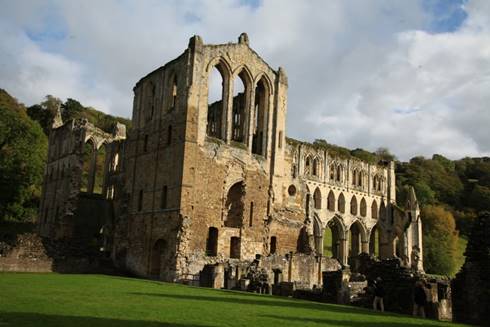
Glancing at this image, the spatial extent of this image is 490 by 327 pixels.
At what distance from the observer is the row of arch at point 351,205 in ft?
125

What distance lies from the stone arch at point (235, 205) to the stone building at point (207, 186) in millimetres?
54

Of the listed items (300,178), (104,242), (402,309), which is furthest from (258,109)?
(402,309)

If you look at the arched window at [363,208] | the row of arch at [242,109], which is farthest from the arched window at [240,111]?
the arched window at [363,208]

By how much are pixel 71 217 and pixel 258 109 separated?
14.8 meters

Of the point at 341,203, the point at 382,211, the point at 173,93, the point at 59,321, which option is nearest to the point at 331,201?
the point at 341,203

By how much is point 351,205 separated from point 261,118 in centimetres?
1480

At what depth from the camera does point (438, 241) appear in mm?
52625

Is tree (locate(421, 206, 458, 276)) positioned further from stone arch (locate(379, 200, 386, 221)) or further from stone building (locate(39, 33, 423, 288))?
stone building (locate(39, 33, 423, 288))

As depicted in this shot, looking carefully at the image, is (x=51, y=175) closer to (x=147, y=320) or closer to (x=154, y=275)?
(x=154, y=275)

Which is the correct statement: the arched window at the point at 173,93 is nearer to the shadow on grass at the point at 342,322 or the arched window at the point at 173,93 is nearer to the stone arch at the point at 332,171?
the stone arch at the point at 332,171

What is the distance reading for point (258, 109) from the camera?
30.2 metres

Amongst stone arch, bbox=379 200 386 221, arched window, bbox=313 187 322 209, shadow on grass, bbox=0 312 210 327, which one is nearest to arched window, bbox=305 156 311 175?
arched window, bbox=313 187 322 209

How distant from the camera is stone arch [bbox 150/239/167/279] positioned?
24.8 m

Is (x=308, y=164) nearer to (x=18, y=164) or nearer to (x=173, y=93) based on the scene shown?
(x=173, y=93)
